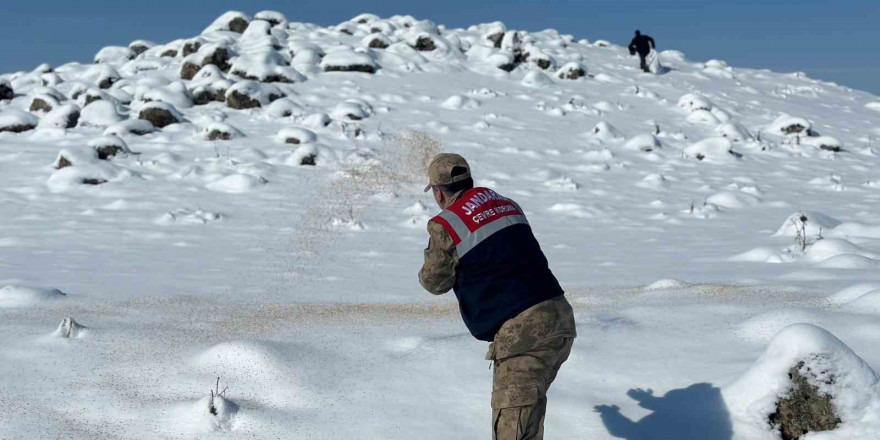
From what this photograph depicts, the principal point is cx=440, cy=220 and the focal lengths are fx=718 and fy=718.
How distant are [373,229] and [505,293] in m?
6.61

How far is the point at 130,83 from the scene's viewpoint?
60.0 ft

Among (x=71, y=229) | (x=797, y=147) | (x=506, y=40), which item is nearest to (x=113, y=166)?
(x=71, y=229)

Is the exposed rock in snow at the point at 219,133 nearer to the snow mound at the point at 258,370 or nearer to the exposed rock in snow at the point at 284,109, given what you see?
the exposed rock in snow at the point at 284,109

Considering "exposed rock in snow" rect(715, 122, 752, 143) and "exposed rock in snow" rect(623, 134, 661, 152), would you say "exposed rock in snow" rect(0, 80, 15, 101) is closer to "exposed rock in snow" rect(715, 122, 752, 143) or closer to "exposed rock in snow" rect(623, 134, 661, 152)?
"exposed rock in snow" rect(623, 134, 661, 152)

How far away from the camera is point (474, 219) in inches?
107

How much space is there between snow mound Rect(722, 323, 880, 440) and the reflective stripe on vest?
4.78ft

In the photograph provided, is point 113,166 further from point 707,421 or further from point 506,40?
point 506,40

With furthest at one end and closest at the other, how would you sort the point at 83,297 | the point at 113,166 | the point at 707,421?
1. the point at 113,166
2. the point at 83,297
3. the point at 707,421

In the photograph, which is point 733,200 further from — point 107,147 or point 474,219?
point 107,147

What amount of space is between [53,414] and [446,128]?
12147 mm

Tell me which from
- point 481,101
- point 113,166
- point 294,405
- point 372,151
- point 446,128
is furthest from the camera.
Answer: point 481,101

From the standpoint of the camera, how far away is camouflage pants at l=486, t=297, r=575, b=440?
8.87 feet

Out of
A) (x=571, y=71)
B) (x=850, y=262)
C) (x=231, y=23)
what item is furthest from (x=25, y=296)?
(x=231, y=23)

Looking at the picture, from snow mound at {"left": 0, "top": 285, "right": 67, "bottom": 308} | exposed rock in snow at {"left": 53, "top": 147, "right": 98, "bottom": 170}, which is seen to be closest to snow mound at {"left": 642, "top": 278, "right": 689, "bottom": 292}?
snow mound at {"left": 0, "top": 285, "right": 67, "bottom": 308}
